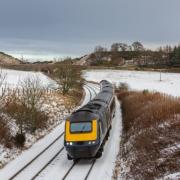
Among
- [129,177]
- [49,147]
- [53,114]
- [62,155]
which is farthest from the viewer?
[53,114]

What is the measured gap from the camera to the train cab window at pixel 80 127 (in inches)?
880

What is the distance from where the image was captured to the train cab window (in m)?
22.4

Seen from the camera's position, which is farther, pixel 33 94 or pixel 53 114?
pixel 53 114

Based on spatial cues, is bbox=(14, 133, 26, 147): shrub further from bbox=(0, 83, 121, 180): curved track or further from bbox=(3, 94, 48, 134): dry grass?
bbox=(3, 94, 48, 134): dry grass

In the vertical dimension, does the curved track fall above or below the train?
below

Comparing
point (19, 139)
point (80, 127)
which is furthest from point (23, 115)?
point (80, 127)

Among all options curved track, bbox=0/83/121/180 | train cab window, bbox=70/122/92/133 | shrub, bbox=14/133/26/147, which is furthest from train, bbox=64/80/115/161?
shrub, bbox=14/133/26/147

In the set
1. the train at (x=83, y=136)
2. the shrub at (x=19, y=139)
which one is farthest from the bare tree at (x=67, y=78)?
the train at (x=83, y=136)

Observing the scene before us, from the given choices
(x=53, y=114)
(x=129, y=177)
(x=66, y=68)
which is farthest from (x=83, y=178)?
(x=66, y=68)

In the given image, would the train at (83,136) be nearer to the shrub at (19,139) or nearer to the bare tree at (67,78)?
the shrub at (19,139)

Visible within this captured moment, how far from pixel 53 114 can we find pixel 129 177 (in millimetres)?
21610

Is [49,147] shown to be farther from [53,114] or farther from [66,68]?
[66,68]

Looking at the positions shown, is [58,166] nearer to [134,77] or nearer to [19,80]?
[19,80]

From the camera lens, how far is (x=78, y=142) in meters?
22.1
